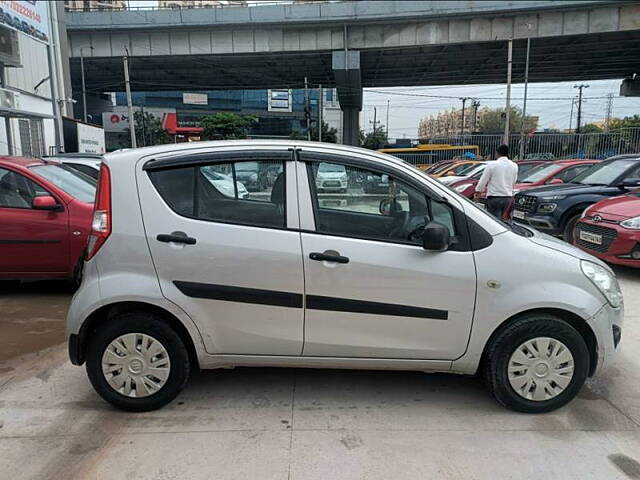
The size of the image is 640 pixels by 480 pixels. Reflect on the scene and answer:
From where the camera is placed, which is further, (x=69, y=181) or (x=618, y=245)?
(x=618, y=245)

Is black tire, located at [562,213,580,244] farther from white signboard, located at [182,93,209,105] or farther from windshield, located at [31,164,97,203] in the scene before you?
white signboard, located at [182,93,209,105]

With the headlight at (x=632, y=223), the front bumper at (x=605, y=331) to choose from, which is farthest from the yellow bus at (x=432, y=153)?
the front bumper at (x=605, y=331)

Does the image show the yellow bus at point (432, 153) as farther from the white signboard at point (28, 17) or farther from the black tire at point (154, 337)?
the black tire at point (154, 337)

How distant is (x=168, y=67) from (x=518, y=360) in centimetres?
4702

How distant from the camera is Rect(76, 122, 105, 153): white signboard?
26.4 m

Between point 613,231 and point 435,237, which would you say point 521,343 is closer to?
point 435,237

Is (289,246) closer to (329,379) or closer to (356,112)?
(329,379)

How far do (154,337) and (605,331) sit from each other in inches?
114

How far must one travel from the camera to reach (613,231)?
6.57 meters

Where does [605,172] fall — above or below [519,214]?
above

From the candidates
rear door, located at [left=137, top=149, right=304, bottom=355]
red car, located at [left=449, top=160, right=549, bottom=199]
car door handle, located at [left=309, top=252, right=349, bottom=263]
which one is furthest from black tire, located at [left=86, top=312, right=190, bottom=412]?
red car, located at [left=449, top=160, right=549, bottom=199]

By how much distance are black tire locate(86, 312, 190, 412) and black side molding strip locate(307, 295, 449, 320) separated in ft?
3.02

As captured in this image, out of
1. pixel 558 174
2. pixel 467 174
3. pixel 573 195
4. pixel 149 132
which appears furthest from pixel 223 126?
pixel 573 195

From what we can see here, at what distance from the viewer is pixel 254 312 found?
3170mm
